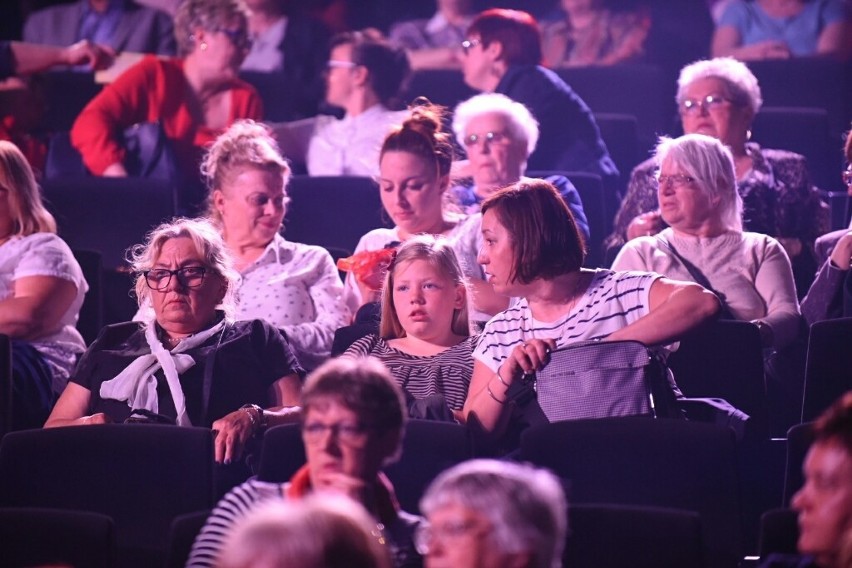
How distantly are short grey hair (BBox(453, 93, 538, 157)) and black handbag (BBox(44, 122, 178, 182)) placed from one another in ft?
4.81

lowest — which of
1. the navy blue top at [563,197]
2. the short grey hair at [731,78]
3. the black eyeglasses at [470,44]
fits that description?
the navy blue top at [563,197]

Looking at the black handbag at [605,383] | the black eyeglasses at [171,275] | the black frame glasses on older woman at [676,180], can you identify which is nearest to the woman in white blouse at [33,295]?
the black eyeglasses at [171,275]

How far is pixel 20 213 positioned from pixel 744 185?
2710 millimetres

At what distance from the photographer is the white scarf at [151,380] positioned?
12.4 ft

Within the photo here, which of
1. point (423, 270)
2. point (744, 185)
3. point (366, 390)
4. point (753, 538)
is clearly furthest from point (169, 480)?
point (744, 185)

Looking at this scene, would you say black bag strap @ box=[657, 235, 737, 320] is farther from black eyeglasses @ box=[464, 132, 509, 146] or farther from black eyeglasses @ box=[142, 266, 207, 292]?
black eyeglasses @ box=[142, 266, 207, 292]

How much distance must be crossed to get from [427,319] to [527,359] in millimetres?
574

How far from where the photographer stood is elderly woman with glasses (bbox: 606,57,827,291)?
16.6 feet

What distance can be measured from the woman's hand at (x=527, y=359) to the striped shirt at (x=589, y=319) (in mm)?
163

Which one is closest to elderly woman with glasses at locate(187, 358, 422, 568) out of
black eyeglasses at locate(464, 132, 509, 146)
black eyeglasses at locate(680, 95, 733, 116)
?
black eyeglasses at locate(464, 132, 509, 146)

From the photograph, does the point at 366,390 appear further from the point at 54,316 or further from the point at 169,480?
the point at 54,316

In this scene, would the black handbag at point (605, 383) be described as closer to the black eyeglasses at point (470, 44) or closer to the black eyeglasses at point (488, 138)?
the black eyeglasses at point (488, 138)

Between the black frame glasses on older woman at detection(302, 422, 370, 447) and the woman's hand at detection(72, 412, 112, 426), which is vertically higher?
→ the black frame glasses on older woman at detection(302, 422, 370, 447)

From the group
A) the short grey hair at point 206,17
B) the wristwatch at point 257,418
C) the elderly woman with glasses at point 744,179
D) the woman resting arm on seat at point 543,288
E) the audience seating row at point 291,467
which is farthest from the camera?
the short grey hair at point 206,17
